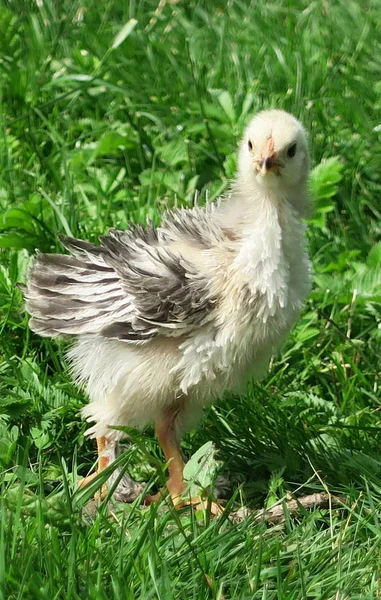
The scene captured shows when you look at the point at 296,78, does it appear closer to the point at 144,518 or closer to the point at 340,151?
the point at 340,151

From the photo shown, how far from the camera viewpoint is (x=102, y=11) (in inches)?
248

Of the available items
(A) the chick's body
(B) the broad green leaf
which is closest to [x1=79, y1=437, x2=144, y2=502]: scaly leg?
(A) the chick's body

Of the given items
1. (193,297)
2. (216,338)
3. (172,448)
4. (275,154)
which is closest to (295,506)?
(172,448)

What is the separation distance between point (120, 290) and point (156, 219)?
1252mm

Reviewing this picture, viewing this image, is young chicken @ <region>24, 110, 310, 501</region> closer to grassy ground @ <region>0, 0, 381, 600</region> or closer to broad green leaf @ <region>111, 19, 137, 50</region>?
grassy ground @ <region>0, 0, 381, 600</region>

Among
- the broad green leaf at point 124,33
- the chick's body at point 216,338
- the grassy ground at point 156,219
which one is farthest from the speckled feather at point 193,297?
the broad green leaf at point 124,33

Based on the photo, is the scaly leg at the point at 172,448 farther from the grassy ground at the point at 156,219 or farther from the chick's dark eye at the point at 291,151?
the chick's dark eye at the point at 291,151

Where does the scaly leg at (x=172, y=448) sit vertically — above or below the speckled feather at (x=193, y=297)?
below

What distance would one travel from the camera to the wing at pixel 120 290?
3559 millimetres

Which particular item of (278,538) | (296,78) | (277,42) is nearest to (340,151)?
(296,78)

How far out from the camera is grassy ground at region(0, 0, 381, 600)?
2998mm

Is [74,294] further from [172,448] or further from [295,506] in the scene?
[295,506]

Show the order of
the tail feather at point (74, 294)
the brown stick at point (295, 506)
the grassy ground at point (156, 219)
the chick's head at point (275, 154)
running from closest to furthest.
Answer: the grassy ground at point (156, 219)
the brown stick at point (295, 506)
the chick's head at point (275, 154)
the tail feather at point (74, 294)

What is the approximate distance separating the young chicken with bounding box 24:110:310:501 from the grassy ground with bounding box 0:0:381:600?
0.29 m
